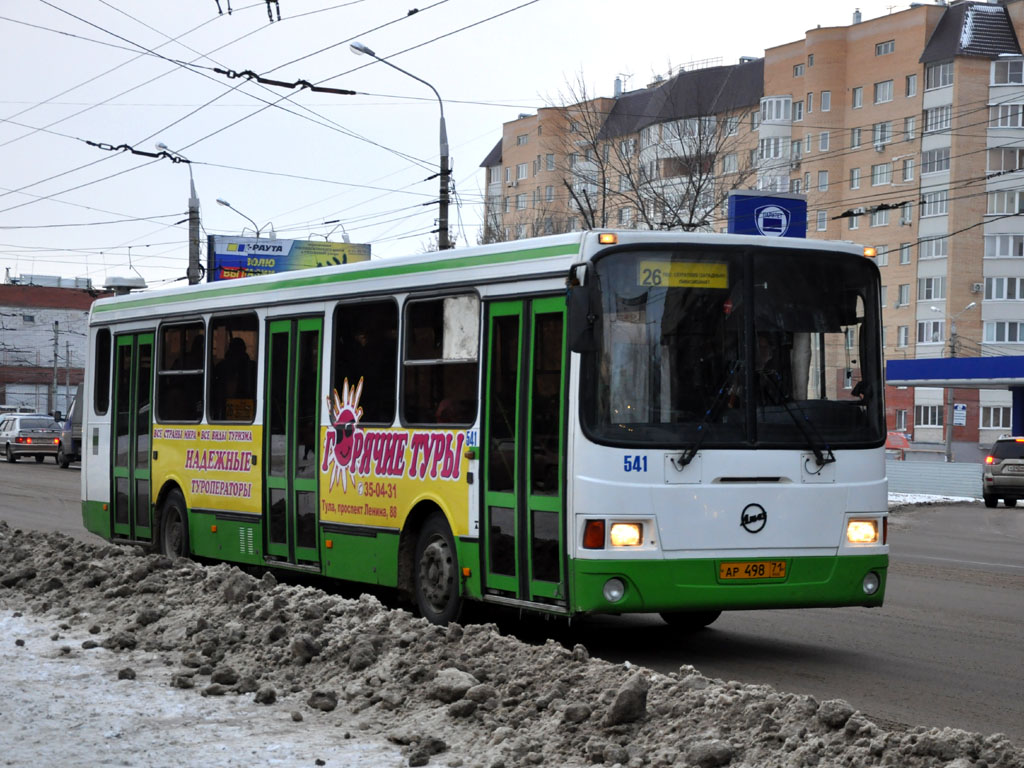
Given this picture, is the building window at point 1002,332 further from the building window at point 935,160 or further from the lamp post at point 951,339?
the building window at point 935,160

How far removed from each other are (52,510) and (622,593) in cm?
1772

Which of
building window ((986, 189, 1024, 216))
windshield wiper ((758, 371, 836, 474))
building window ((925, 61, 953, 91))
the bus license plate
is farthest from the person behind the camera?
building window ((925, 61, 953, 91))

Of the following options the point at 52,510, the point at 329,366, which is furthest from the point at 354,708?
the point at 52,510

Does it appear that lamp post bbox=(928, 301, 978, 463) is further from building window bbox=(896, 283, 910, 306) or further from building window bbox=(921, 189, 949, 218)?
building window bbox=(921, 189, 949, 218)

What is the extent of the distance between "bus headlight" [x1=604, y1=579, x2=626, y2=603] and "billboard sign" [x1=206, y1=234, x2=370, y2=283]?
4372 centimetres

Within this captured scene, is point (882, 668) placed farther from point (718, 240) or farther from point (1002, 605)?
point (1002, 605)

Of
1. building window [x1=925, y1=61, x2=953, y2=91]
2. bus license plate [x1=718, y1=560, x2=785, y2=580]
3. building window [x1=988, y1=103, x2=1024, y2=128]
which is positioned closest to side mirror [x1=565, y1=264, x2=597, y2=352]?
bus license plate [x1=718, y1=560, x2=785, y2=580]

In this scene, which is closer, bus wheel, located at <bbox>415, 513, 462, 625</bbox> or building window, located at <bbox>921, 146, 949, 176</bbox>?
bus wheel, located at <bbox>415, 513, 462, 625</bbox>

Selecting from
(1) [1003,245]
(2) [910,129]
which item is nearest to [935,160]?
(2) [910,129]

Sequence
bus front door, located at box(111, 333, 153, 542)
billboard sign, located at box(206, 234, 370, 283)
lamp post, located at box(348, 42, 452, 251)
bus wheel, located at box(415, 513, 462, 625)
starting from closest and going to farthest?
1. bus wheel, located at box(415, 513, 462, 625)
2. bus front door, located at box(111, 333, 153, 542)
3. lamp post, located at box(348, 42, 452, 251)
4. billboard sign, located at box(206, 234, 370, 283)

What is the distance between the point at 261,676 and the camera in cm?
834

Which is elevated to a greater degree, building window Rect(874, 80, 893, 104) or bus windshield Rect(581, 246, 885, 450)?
building window Rect(874, 80, 893, 104)

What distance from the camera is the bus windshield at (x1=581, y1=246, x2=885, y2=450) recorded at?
9.27 meters

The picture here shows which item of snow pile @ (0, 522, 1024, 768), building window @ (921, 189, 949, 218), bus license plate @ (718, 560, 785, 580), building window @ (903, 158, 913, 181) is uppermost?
building window @ (903, 158, 913, 181)
